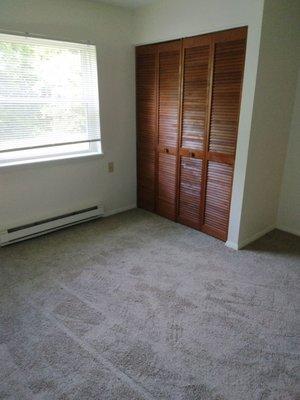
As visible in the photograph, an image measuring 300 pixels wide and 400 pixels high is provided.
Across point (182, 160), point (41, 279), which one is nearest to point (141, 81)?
point (182, 160)

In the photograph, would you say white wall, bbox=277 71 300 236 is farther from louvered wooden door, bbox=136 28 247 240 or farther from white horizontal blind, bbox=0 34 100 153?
white horizontal blind, bbox=0 34 100 153

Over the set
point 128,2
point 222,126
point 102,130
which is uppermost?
point 128,2

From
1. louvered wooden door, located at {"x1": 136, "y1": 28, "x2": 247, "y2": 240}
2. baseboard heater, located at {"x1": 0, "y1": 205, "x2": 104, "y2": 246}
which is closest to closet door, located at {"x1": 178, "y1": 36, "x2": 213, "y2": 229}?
louvered wooden door, located at {"x1": 136, "y1": 28, "x2": 247, "y2": 240}

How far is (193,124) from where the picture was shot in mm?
2955

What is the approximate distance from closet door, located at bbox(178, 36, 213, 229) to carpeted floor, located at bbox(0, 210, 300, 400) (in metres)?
0.44

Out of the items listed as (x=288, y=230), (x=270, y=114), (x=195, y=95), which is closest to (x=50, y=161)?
(x=195, y=95)

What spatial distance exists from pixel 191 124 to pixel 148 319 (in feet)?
6.14

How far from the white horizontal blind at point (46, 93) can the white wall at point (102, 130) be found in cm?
11

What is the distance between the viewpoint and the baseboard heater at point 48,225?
113 inches

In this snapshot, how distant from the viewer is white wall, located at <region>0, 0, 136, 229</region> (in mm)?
2697

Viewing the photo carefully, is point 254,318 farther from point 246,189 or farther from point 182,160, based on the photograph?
point 182,160

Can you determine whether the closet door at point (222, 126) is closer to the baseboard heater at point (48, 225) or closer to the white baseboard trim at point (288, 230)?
the white baseboard trim at point (288, 230)

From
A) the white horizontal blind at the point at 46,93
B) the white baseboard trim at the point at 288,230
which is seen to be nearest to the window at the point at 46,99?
the white horizontal blind at the point at 46,93

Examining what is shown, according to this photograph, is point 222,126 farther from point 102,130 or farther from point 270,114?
point 102,130
